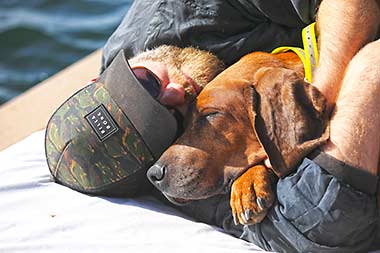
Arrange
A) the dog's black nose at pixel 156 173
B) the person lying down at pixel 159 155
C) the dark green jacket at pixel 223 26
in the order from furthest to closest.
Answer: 1. the dark green jacket at pixel 223 26
2. the dog's black nose at pixel 156 173
3. the person lying down at pixel 159 155

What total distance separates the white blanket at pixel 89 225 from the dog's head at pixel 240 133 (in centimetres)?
16

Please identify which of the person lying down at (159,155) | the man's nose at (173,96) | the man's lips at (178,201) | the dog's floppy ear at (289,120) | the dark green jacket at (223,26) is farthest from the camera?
the dark green jacket at (223,26)

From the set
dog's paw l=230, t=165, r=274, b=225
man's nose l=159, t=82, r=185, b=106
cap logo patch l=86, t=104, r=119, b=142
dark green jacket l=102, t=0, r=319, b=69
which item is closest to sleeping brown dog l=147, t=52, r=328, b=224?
dog's paw l=230, t=165, r=274, b=225

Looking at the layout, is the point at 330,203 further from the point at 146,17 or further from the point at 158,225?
the point at 146,17

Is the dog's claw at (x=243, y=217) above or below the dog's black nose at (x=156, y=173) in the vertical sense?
below

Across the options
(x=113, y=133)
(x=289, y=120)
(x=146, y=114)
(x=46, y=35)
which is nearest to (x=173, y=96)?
(x=146, y=114)

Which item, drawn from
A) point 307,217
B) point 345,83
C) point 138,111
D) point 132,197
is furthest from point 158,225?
point 345,83

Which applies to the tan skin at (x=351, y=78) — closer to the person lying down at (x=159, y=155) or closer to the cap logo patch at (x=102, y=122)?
the person lying down at (x=159, y=155)

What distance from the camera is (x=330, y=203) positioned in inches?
97.7

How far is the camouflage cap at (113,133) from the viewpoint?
2922 mm

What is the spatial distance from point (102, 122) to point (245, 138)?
587mm

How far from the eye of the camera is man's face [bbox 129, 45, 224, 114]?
302 centimetres

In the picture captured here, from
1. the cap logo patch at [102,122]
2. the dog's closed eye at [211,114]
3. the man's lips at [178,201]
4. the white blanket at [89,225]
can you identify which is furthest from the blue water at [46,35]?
the dog's closed eye at [211,114]

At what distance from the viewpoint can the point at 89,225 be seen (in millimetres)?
2979
